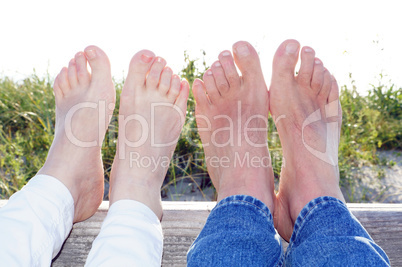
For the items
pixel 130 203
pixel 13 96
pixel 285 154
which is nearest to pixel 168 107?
pixel 285 154

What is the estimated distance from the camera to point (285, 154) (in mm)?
1338

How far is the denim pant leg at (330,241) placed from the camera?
0.71 m

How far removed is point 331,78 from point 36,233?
4.14 ft

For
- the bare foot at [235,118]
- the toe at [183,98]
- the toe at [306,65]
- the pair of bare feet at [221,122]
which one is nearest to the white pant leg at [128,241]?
the pair of bare feet at [221,122]

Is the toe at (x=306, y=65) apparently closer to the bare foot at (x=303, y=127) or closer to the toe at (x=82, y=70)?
the bare foot at (x=303, y=127)

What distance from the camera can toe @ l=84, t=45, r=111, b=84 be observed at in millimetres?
1443

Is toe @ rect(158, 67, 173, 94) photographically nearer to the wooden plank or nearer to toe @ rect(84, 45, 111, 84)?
toe @ rect(84, 45, 111, 84)

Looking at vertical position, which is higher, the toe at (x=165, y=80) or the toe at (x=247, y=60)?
the toe at (x=247, y=60)

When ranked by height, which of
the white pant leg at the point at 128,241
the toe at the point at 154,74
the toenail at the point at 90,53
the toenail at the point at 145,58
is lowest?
the white pant leg at the point at 128,241

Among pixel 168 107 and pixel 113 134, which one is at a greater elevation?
pixel 168 107

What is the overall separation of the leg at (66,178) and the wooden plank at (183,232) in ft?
0.14

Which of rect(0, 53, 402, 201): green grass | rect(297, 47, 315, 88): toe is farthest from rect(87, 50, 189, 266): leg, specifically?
rect(297, 47, 315, 88): toe

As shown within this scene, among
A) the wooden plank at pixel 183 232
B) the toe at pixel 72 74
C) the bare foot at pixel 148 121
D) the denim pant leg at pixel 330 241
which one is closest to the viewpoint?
the denim pant leg at pixel 330 241

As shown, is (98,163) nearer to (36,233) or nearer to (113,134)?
(36,233)
